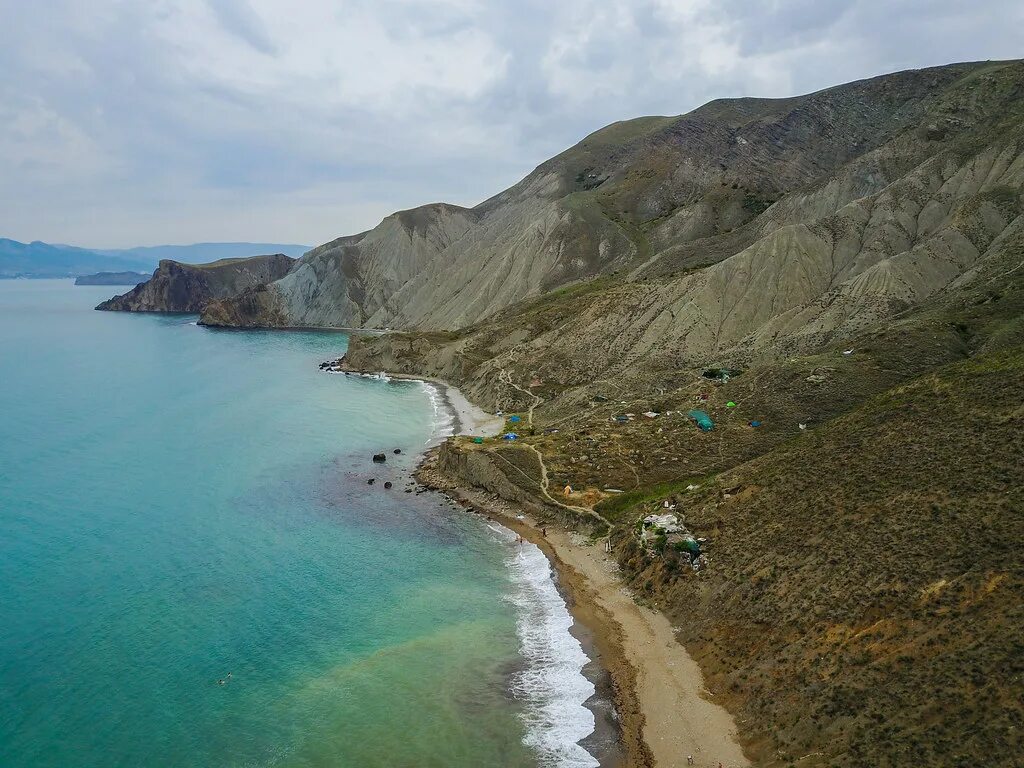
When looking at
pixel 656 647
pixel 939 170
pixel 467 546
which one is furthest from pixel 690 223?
pixel 656 647

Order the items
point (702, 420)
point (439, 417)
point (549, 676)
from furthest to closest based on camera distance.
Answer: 1. point (439, 417)
2. point (702, 420)
3. point (549, 676)

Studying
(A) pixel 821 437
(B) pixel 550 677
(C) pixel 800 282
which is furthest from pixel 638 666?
(C) pixel 800 282

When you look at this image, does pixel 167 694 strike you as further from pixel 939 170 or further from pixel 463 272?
pixel 463 272

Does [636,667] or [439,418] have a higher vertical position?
[439,418]

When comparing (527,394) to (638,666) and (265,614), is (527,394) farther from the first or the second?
(638,666)

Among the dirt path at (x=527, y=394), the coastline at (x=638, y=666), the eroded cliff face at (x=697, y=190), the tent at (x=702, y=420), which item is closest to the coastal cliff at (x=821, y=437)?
the tent at (x=702, y=420)

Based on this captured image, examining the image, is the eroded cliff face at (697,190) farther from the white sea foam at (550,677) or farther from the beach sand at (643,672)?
the white sea foam at (550,677)
